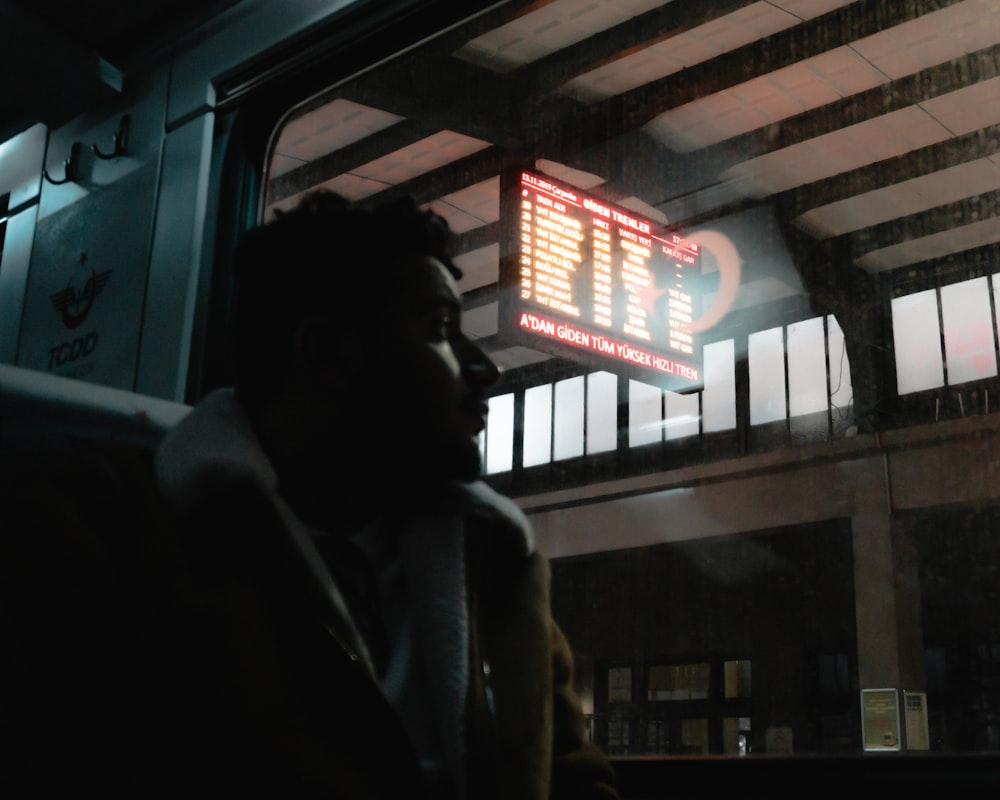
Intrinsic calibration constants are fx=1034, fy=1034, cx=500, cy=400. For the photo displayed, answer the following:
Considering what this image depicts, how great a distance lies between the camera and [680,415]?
601 cm

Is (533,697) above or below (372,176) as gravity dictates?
below

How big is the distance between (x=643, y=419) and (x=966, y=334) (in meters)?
2.15

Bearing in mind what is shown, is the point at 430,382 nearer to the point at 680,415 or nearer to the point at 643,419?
the point at 643,419

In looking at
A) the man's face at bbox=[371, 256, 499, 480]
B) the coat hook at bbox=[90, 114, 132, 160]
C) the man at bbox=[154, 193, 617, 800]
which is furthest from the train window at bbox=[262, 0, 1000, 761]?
the man's face at bbox=[371, 256, 499, 480]

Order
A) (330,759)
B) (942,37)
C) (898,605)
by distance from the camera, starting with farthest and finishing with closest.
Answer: (898,605)
(942,37)
(330,759)

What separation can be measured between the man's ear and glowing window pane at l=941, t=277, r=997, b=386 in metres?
2.82

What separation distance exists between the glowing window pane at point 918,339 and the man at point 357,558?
3046 millimetres

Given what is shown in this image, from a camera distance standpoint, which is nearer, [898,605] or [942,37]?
[942,37]

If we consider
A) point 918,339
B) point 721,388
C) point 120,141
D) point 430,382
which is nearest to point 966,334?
point 918,339

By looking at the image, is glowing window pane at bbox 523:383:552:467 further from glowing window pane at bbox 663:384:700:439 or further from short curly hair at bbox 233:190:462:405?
short curly hair at bbox 233:190:462:405

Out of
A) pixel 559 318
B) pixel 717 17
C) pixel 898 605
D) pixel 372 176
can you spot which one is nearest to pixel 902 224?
pixel 717 17

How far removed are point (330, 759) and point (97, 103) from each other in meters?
2.08

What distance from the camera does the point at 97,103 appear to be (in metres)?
2.61

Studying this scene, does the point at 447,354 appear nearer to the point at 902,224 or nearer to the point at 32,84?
the point at 32,84
